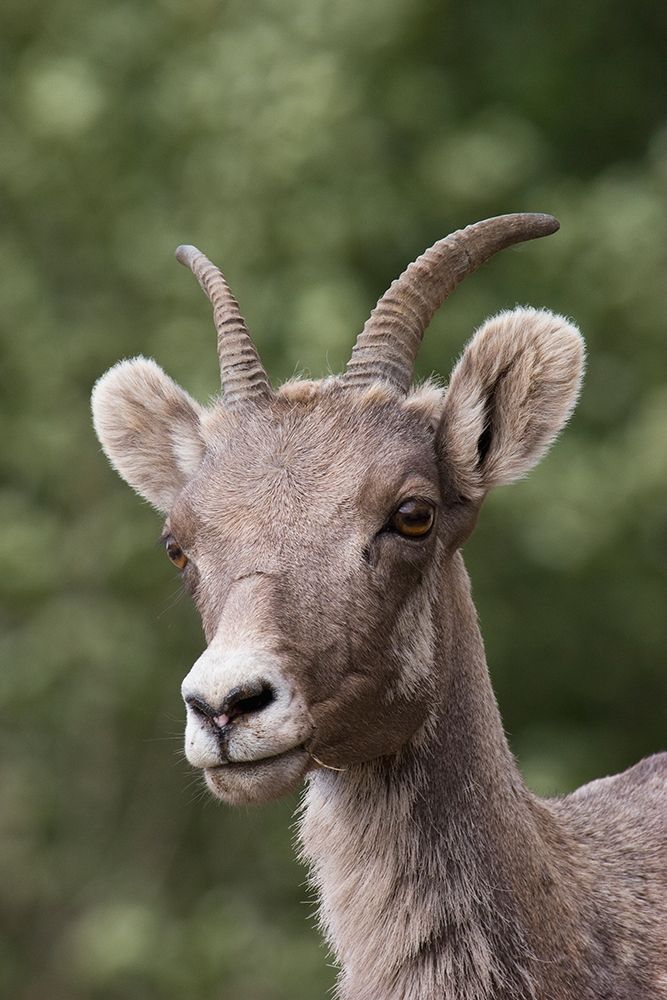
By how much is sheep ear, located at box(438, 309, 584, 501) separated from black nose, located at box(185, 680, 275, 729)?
1.18 meters

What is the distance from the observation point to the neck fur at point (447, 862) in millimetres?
5109

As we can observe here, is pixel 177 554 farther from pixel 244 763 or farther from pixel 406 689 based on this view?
pixel 244 763

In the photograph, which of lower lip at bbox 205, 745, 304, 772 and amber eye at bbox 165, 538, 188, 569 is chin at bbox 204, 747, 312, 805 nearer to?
lower lip at bbox 205, 745, 304, 772

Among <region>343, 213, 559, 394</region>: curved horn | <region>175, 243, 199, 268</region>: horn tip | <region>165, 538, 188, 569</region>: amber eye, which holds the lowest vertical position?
<region>165, 538, 188, 569</region>: amber eye

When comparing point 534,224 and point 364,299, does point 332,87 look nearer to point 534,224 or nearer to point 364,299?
point 364,299

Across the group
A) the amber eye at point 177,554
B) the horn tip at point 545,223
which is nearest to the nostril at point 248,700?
the amber eye at point 177,554

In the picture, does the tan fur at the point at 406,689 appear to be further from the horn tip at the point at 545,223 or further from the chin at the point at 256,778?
the horn tip at the point at 545,223

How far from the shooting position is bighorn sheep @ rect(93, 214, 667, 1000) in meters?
4.86

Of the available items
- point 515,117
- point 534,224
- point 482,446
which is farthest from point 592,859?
point 515,117

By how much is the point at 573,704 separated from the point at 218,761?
11.3 meters

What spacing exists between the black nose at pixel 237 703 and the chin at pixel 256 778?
177 millimetres

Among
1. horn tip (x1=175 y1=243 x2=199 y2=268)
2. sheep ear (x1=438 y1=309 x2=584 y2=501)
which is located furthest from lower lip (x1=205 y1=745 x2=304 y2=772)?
horn tip (x1=175 y1=243 x2=199 y2=268)

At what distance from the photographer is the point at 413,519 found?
5129mm

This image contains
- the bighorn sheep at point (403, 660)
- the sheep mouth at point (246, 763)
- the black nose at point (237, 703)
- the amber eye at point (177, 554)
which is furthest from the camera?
the amber eye at point (177, 554)
